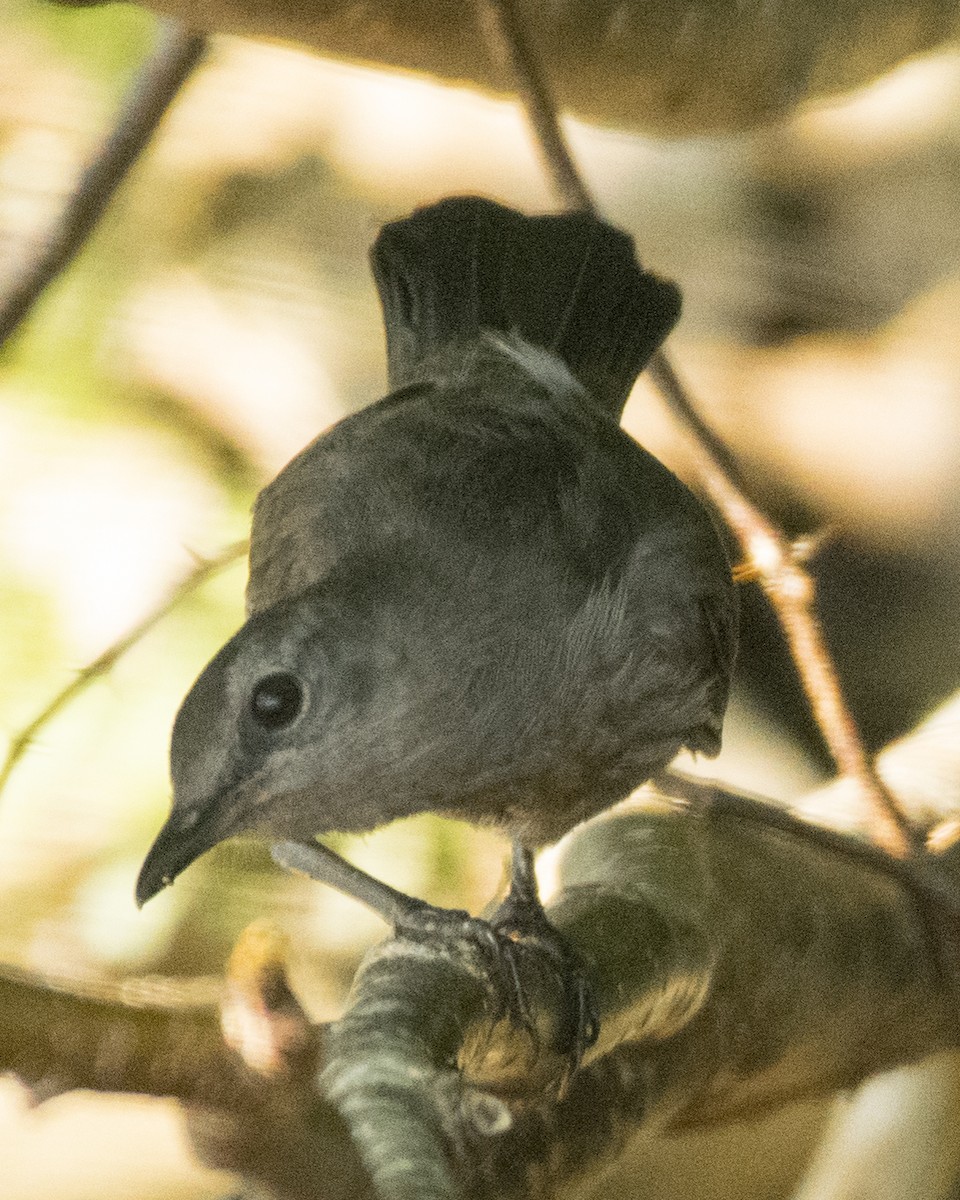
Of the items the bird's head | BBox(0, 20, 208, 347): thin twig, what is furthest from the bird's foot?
BBox(0, 20, 208, 347): thin twig

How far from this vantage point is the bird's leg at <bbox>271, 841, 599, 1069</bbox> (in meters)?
1.02

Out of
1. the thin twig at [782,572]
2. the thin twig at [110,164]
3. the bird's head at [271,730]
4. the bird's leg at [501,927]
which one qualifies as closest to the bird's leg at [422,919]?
the bird's leg at [501,927]

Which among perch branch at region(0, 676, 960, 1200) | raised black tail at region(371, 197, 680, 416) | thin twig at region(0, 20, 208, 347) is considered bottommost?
perch branch at region(0, 676, 960, 1200)

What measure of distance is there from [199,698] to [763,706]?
3.56 ft

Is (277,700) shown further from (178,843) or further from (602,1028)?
(602,1028)

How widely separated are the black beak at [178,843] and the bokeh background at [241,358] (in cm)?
31

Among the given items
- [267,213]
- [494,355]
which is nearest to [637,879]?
[494,355]

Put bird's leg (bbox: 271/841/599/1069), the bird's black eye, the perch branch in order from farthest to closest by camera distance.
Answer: bird's leg (bbox: 271/841/599/1069) → the bird's black eye → the perch branch

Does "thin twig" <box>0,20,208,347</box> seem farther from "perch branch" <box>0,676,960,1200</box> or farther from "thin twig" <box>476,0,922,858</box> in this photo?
"perch branch" <box>0,676,960,1200</box>

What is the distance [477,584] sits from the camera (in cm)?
110

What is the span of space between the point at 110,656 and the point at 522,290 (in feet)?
1.77

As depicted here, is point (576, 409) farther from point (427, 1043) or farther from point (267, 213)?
point (427, 1043)

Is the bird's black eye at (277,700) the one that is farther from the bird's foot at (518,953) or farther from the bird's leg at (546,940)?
the bird's leg at (546,940)

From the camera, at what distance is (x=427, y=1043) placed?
29.0 inches
